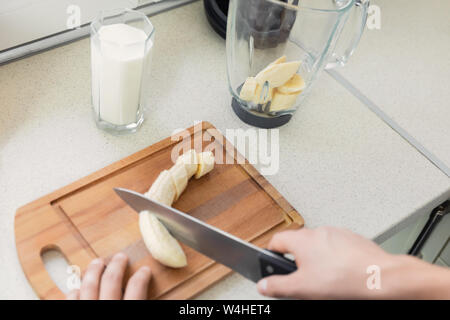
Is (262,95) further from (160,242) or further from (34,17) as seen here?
(34,17)

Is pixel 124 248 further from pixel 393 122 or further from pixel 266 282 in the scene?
pixel 393 122

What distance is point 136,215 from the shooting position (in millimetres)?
756

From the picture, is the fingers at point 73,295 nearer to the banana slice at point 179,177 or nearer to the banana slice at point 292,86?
the banana slice at point 179,177

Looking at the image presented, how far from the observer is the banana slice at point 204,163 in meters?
0.80

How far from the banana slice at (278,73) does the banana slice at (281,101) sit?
0.8 inches

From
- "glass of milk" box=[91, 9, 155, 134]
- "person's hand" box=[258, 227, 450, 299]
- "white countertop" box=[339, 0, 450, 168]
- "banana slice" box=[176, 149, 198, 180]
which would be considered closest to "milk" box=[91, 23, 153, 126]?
"glass of milk" box=[91, 9, 155, 134]

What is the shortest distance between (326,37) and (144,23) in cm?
29

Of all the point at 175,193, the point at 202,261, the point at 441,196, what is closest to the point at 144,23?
the point at 175,193

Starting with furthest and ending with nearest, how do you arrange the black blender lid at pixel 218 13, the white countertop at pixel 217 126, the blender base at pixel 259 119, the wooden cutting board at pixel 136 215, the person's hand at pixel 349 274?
the black blender lid at pixel 218 13 → the blender base at pixel 259 119 → the white countertop at pixel 217 126 → the wooden cutting board at pixel 136 215 → the person's hand at pixel 349 274

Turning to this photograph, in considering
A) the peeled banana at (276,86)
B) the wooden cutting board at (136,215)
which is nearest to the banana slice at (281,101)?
the peeled banana at (276,86)

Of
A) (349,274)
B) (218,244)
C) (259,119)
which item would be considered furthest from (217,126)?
(349,274)

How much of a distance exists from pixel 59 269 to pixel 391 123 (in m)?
0.64

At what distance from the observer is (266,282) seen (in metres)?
0.63

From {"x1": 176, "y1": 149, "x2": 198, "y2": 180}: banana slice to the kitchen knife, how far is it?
101 millimetres
